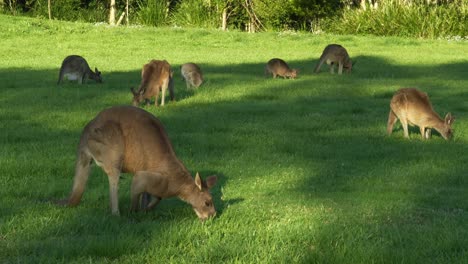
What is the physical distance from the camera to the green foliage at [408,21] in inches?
1283

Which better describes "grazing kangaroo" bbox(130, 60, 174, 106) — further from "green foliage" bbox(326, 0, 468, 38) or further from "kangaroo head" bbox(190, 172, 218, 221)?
"green foliage" bbox(326, 0, 468, 38)

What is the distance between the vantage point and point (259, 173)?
912 cm

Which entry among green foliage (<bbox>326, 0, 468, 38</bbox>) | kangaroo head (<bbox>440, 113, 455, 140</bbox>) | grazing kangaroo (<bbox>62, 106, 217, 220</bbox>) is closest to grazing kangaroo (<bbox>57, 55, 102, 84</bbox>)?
kangaroo head (<bbox>440, 113, 455, 140</bbox>)

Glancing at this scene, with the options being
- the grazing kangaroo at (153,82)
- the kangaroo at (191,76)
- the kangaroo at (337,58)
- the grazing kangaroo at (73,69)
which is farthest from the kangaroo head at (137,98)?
the kangaroo at (337,58)

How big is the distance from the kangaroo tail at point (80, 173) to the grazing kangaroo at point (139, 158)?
0.05 metres

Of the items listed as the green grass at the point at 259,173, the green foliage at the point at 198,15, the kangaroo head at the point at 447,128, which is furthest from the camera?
the green foliage at the point at 198,15

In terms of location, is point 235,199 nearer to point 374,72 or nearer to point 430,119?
point 430,119

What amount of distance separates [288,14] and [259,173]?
30429 millimetres

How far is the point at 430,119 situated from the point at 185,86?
7.16 meters

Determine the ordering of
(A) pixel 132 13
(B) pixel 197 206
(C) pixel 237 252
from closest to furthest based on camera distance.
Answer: (C) pixel 237 252 < (B) pixel 197 206 < (A) pixel 132 13

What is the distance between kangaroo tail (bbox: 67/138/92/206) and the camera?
22.2 ft

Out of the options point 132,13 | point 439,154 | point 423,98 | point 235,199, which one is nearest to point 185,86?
point 423,98

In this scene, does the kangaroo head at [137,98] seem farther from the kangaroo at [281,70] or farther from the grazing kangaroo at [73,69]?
the kangaroo at [281,70]

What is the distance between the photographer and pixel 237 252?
5711 millimetres
